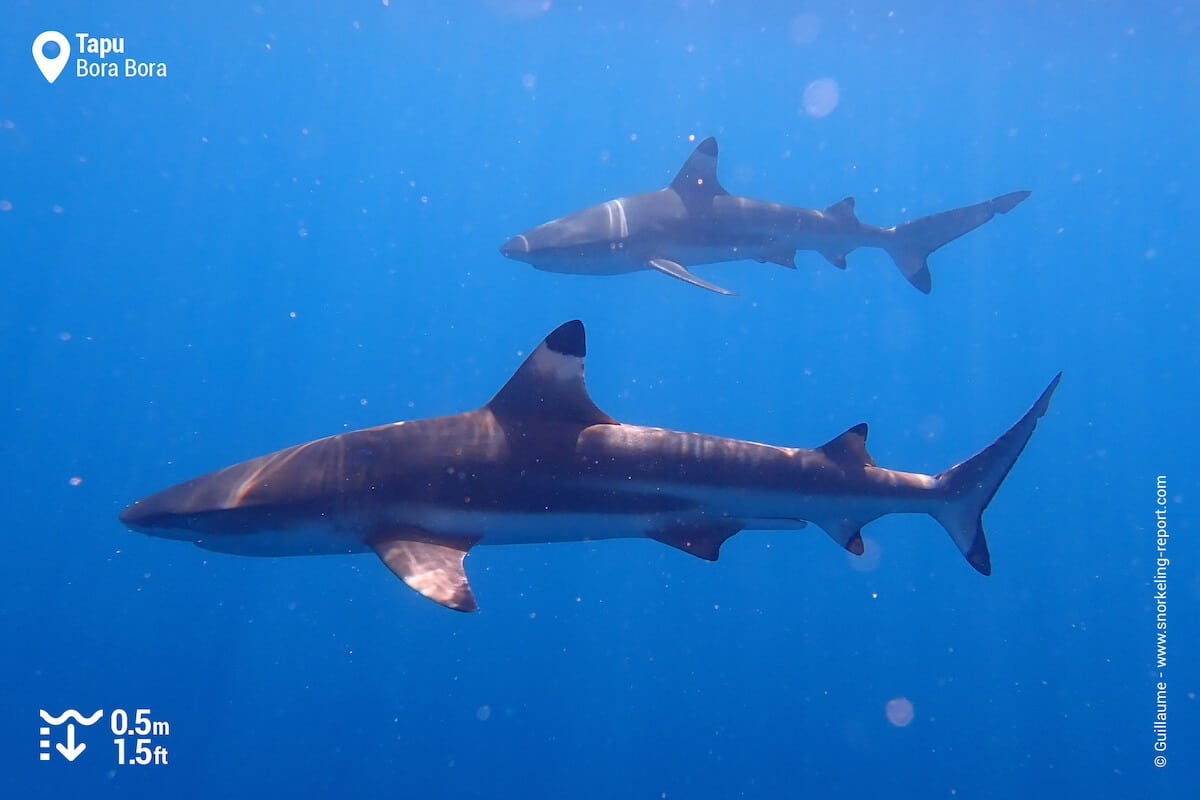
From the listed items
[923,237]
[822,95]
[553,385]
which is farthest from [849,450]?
[822,95]

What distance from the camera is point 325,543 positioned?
625 centimetres

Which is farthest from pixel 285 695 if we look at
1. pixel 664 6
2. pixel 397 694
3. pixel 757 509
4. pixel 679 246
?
pixel 664 6

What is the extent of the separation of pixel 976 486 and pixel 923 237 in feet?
27.6

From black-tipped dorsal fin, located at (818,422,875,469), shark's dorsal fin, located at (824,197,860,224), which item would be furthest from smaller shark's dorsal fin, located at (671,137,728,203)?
black-tipped dorsal fin, located at (818,422,875,469)

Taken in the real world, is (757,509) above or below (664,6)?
below

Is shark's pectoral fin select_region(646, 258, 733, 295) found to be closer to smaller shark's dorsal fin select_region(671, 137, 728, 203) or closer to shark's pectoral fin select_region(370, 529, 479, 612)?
smaller shark's dorsal fin select_region(671, 137, 728, 203)

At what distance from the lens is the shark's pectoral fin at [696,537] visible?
6.51 m

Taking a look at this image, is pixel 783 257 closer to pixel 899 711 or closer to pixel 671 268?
pixel 671 268

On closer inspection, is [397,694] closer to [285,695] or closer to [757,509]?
[285,695]

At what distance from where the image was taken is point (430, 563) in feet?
18.9

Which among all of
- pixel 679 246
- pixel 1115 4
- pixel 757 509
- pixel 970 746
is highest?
pixel 1115 4

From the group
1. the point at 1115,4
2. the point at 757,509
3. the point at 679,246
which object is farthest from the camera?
the point at 1115,4

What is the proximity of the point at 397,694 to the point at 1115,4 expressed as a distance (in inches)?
1291

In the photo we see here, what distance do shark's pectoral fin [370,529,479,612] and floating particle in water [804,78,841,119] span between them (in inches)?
2034
